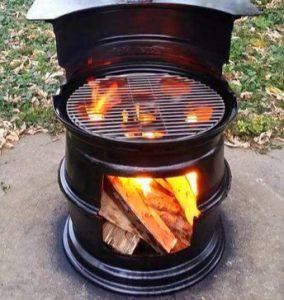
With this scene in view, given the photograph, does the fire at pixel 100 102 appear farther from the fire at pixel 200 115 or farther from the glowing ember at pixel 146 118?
the fire at pixel 200 115

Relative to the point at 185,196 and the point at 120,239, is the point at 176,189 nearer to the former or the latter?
the point at 185,196

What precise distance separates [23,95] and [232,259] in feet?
8.16

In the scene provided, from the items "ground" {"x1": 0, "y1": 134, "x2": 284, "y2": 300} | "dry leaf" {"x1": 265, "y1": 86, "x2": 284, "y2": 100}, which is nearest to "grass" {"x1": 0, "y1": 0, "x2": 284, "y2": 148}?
"dry leaf" {"x1": 265, "y1": 86, "x2": 284, "y2": 100}

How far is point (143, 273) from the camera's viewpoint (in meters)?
2.82

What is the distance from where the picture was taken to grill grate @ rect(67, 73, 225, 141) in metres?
2.54

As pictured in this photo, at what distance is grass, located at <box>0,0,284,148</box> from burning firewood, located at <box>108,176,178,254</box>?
1.51 m

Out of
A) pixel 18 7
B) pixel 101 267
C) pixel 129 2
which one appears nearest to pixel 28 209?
pixel 101 267

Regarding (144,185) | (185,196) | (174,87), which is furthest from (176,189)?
(174,87)

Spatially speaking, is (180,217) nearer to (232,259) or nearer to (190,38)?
(232,259)

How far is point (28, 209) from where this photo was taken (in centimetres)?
338

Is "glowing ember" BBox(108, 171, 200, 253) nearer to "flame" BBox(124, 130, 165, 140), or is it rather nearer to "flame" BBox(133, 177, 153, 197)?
"flame" BBox(133, 177, 153, 197)

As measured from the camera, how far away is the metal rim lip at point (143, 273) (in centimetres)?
282

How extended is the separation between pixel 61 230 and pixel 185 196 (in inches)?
35.6

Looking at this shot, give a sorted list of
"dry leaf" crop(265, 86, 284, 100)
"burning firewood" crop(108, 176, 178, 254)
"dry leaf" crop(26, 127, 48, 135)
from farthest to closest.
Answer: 1. "dry leaf" crop(265, 86, 284, 100)
2. "dry leaf" crop(26, 127, 48, 135)
3. "burning firewood" crop(108, 176, 178, 254)
